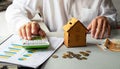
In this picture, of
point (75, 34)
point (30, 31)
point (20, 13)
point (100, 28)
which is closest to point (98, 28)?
point (100, 28)

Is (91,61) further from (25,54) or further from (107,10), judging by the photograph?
(107,10)

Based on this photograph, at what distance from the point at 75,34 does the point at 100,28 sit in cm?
19

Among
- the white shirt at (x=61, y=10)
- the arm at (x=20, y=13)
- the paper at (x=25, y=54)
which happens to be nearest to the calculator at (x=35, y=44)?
the paper at (x=25, y=54)

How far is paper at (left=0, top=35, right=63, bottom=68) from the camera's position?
74cm

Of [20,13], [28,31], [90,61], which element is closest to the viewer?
[90,61]

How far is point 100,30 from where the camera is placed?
101cm

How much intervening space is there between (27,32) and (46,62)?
8.8 inches

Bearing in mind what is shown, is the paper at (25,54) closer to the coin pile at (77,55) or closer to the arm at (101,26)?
the coin pile at (77,55)

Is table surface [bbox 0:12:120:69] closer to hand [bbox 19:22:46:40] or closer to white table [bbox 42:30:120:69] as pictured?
white table [bbox 42:30:120:69]

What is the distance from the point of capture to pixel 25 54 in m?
0.80

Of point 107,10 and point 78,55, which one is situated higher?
point 107,10

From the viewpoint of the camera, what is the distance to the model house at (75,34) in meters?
0.86

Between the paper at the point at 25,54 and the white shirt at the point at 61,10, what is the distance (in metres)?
0.38

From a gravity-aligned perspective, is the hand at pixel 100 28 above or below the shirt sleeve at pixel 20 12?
below
